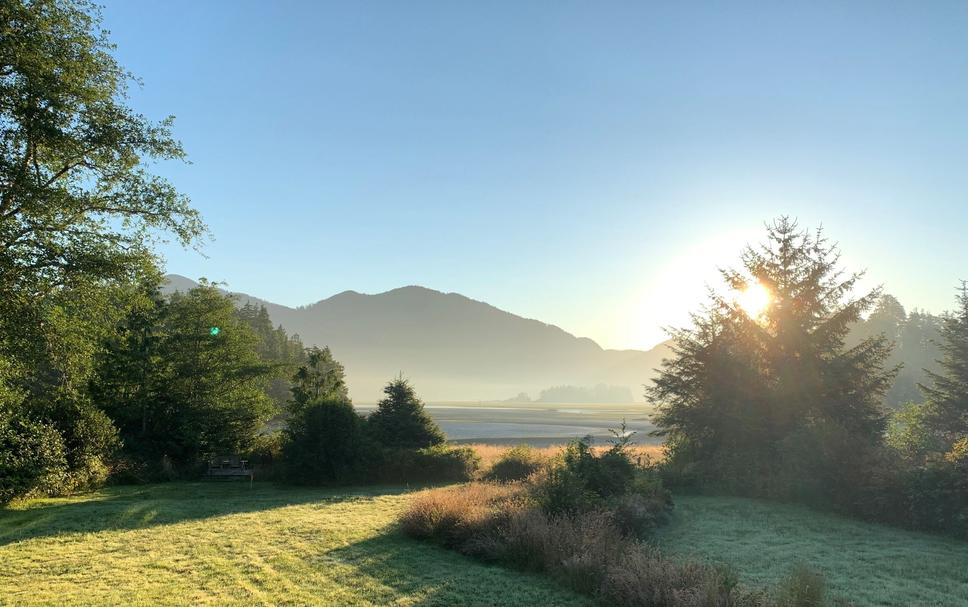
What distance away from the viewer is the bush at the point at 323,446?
25062mm

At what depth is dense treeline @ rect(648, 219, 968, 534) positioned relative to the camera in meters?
A: 20.0

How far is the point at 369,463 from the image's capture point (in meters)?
26.2

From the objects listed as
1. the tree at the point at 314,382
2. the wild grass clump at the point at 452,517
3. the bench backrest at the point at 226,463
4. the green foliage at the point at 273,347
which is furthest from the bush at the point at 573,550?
the green foliage at the point at 273,347

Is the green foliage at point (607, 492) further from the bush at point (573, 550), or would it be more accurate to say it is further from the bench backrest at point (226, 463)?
the bench backrest at point (226, 463)

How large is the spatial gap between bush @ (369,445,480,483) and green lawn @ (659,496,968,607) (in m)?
11.5

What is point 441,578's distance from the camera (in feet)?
36.6

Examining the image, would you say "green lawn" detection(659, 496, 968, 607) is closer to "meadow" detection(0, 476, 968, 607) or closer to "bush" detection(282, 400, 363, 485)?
"meadow" detection(0, 476, 968, 607)

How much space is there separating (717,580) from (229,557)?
10414 mm

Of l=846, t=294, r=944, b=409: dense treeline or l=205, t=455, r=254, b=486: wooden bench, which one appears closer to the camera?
l=205, t=455, r=254, b=486: wooden bench

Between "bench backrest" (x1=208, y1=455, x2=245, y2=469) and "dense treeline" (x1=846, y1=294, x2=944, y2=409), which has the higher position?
"dense treeline" (x1=846, y1=294, x2=944, y2=409)

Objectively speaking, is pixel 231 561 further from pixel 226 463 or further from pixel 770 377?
pixel 770 377

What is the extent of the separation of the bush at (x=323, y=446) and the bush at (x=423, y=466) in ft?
4.36

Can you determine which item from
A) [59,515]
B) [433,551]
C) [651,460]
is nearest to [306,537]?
[433,551]

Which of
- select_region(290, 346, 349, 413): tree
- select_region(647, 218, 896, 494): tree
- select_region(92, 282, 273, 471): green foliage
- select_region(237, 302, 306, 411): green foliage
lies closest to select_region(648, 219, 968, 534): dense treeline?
select_region(647, 218, 896, 494): tree
